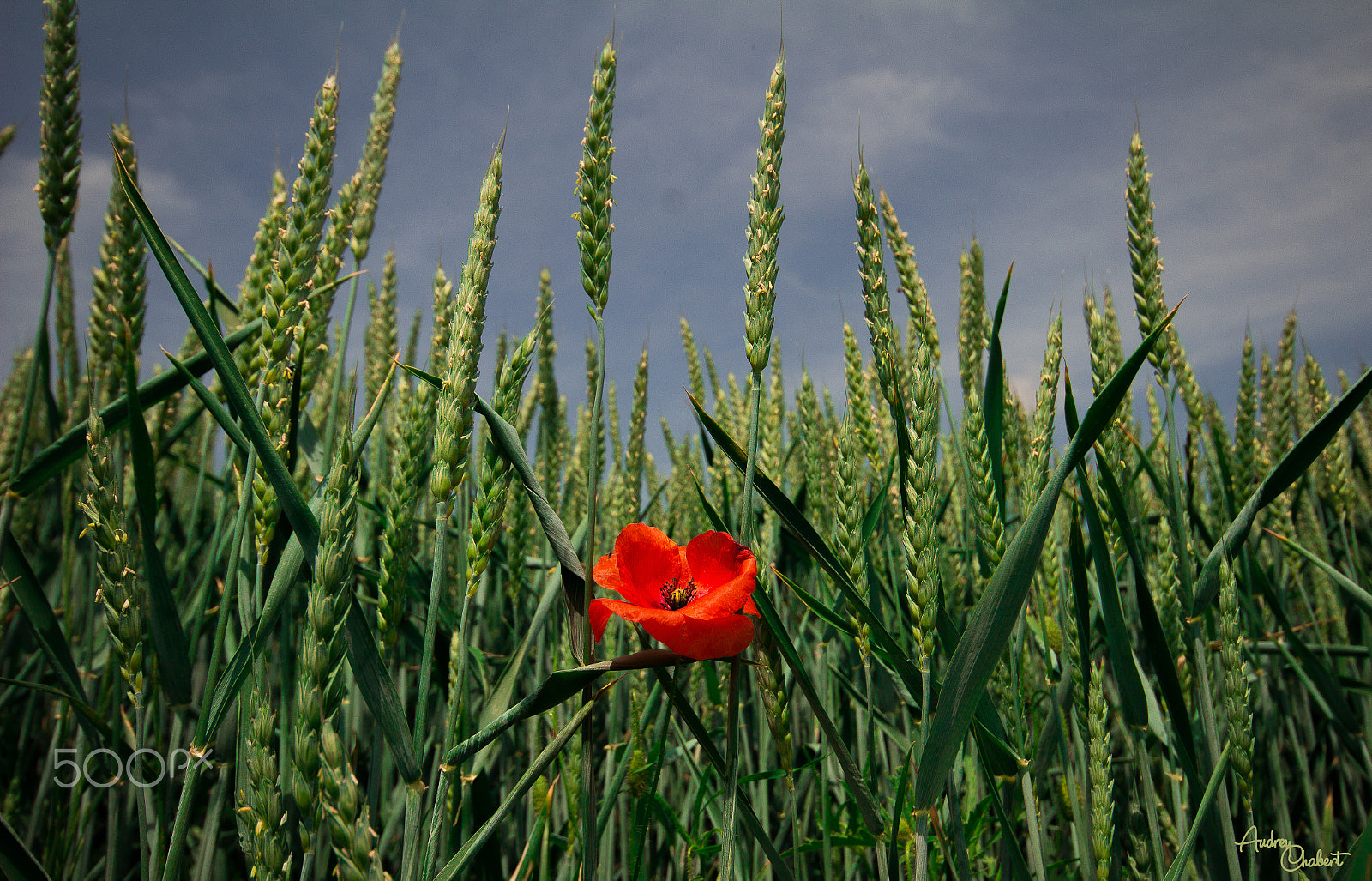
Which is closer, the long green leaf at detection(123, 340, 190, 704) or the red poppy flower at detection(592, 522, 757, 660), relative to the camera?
the red poppy flower at detection(592, 522, 757, 660)

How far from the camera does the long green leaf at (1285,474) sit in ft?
2.72

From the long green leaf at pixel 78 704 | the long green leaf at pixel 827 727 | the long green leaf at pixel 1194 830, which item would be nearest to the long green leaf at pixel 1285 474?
the long green leaf at pixel 1194 830

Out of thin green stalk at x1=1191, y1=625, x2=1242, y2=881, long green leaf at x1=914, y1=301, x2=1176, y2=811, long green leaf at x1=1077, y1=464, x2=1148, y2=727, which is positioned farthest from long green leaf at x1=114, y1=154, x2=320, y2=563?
thin green stalk at x1=1191, y1=625, x2=1242, y2=881

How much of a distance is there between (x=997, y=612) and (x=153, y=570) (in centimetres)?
98

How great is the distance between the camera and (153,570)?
0.86 m

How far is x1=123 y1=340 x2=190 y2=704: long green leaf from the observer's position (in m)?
0.83

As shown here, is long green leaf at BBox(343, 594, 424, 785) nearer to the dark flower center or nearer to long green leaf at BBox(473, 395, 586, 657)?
long green leaf at BBox(473, 395, 586, 657)

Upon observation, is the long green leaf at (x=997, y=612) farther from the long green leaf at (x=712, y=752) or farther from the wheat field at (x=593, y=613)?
the long green leaf at (x=712, y=752)

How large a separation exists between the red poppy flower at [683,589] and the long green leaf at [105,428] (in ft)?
2.00

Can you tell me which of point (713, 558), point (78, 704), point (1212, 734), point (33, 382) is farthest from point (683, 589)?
point (33, 382)

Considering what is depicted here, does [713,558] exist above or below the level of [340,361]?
below

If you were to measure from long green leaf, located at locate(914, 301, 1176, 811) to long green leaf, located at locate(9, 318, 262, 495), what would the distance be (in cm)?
98
